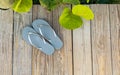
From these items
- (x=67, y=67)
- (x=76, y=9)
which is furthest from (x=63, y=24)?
(x=67, y=67)

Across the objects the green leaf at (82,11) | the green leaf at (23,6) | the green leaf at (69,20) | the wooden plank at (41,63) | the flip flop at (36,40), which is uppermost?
the green leaf at (23,6)

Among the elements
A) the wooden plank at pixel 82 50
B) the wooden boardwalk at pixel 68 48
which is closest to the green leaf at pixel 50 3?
the wooden boardwalk at pixel 68 48

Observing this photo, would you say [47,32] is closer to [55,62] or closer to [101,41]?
[55,62]

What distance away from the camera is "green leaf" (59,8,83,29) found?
4.72ft

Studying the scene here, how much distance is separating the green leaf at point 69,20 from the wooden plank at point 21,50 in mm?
210


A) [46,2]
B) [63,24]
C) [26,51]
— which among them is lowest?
[26,51]

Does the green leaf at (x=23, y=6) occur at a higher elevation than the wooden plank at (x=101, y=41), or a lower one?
higher

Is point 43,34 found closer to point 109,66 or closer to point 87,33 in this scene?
point 87,33

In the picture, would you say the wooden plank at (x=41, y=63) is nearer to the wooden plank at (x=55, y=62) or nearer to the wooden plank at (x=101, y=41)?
the wooden plank at (x=55, y=62)

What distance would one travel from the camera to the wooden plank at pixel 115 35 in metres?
1.55

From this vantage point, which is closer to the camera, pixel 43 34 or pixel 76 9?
pixel 76 9

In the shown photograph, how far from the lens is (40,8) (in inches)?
62.2

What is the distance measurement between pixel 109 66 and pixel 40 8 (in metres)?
0.46

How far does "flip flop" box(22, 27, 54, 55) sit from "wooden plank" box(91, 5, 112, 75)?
0.23m
